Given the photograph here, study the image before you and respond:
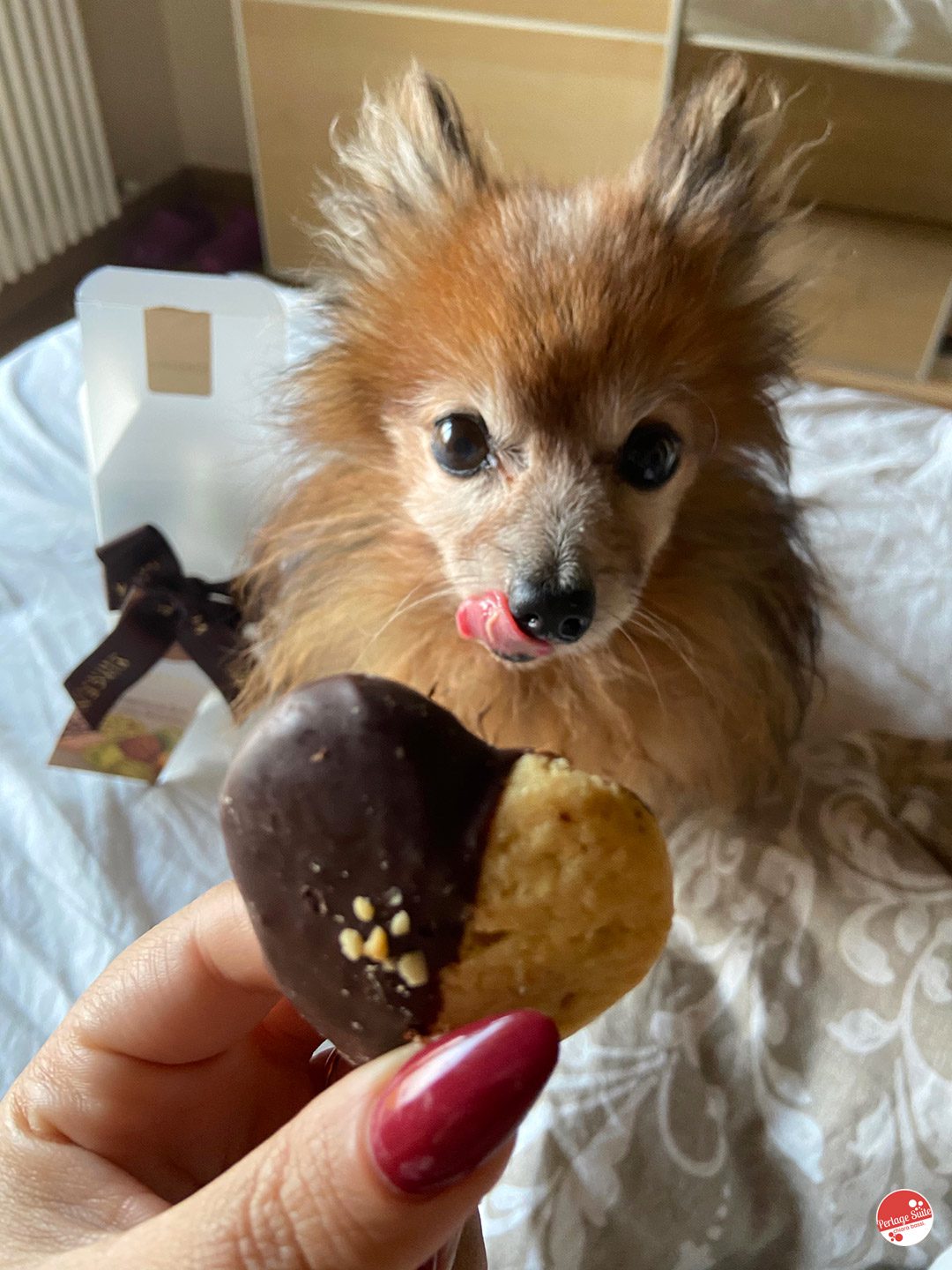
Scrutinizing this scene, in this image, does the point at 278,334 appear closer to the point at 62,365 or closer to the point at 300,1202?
the point at 62,365

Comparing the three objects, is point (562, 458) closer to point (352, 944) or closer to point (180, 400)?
point (352, 944)

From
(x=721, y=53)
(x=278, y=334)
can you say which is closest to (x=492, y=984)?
(x=278, y=334)

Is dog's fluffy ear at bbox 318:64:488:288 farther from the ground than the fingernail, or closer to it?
farther from the ground

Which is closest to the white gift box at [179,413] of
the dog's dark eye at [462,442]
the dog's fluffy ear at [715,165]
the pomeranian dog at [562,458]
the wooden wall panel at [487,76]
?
the pomeranian dog at [562,458]

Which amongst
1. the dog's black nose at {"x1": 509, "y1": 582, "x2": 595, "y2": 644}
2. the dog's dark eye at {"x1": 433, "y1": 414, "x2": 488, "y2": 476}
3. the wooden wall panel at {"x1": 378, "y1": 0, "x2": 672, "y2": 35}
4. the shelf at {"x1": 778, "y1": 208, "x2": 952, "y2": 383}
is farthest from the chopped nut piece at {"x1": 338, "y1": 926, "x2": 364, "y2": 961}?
the wooden wall panel at {"x1": 378, "y1": 0, "x2": 672, "y2": 35}

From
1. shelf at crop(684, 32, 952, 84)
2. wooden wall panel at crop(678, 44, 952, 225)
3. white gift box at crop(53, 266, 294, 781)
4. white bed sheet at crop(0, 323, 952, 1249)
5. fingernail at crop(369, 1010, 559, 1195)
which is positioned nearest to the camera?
fingernail at crop(369, 1010, 559, 1195)

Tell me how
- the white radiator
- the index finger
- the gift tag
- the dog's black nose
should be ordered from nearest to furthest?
the index finger
the dog's black nose
the gift tag
the white radiator

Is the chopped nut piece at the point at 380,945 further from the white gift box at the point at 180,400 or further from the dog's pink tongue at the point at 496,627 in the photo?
the white gift box at the point at 180,400

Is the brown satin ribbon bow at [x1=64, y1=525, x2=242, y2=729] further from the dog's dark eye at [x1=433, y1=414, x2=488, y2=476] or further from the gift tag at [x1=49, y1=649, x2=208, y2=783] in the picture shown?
the dog's dark eye at [x1=433, y1=414, x2=488, y2=476]
